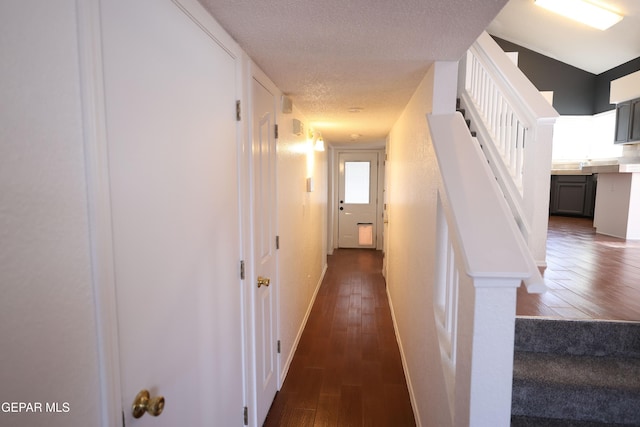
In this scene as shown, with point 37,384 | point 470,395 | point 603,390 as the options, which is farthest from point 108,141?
point 603,390

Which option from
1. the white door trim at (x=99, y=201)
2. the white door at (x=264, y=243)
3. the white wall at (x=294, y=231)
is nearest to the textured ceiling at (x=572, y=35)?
the white wall at (x=294, y=231)

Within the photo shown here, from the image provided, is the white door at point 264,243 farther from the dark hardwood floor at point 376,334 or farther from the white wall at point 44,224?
the white wall at point 44,224

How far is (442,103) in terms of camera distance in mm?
1837

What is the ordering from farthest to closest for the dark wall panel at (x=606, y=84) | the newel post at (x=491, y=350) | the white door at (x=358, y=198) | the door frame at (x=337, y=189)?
the white door at (x=358, y=198) → the door frame at (x=337, y=189) → the dark wall panel at (x=606, y=84) → the newel post at (x=491, y=350)

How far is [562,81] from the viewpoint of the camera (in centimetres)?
760

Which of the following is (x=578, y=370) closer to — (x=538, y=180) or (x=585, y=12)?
(x=538, y=180)

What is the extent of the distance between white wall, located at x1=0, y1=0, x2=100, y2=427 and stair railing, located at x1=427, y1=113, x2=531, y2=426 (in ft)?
3.53

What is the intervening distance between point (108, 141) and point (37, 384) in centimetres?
51

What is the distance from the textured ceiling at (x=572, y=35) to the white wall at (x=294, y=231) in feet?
17.5

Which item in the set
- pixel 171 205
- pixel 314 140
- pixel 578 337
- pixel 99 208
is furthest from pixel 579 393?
pixel 314 140

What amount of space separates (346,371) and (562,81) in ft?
28.0

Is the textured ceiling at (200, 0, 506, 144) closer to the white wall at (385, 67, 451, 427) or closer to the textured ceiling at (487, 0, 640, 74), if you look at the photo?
the white wall at (385, 67, 451, 427)

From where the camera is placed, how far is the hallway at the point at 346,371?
86.9 inches

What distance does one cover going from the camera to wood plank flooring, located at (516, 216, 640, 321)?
72.7 inches
